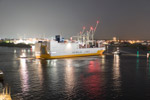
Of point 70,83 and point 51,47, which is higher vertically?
point 51,47

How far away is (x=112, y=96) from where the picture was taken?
11.9m

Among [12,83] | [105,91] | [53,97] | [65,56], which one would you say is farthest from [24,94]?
[65,56]

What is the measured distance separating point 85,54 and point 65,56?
21.7ft

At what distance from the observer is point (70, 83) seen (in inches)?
607

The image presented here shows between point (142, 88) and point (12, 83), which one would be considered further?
point (12, 83)

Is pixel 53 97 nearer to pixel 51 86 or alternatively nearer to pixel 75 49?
pixel 51 86

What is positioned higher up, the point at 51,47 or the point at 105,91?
the point at 51,47

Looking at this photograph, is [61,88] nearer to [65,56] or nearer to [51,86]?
[51,86]

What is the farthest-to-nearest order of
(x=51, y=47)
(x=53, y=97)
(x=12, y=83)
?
(x=51, y=47) → (x=12, y=83) → (x=53, y=97)

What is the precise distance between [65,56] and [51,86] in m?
27.9

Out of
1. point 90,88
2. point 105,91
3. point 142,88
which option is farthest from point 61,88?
point 142,88

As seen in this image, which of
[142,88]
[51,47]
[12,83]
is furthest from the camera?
[51,47]

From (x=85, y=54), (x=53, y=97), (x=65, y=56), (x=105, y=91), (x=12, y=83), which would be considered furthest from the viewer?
(x=85, y=54)

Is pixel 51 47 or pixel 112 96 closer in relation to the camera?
pixel 112 96
